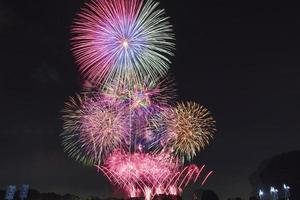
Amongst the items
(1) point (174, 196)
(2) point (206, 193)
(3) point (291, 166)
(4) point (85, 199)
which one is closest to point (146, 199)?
(1) point (174, 196)

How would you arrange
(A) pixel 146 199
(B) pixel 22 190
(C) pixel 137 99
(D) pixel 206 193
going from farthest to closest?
(A) pixel 146 199 < (C) pixel 137 99 < (B) pixel 22 190 < (D) pixel 206 193

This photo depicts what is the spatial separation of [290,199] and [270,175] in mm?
100463

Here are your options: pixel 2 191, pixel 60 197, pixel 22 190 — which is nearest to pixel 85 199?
pixel 60 197

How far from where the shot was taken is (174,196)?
206 feet

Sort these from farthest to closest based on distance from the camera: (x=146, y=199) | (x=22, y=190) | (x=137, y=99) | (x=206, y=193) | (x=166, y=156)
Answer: (x=146, y=199), (x=166, y=156), (x=137, y=99), (x=22, y=190), (x=206, y=193)

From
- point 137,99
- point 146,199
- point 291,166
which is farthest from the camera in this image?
point 291,166

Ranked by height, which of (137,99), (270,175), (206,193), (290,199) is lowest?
(206,193)

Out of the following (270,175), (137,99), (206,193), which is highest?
(270,175)

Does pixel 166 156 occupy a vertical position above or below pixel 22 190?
above

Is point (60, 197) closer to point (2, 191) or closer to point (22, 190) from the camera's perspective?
point (2, 191)

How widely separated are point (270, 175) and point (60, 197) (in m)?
124

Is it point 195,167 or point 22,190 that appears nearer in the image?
point 22,190

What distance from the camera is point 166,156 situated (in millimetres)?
61094

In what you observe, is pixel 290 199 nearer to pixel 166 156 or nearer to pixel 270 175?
pixel 166 156
